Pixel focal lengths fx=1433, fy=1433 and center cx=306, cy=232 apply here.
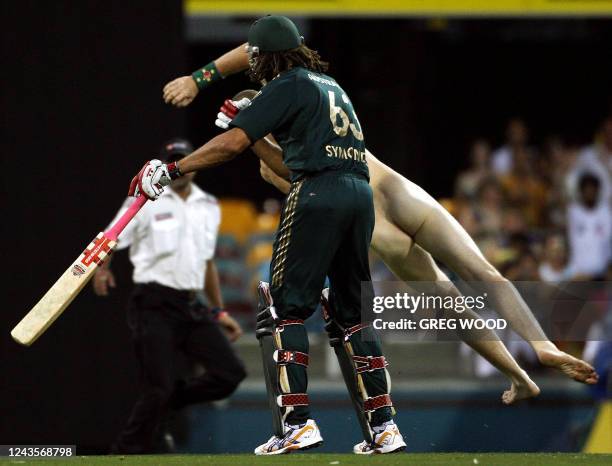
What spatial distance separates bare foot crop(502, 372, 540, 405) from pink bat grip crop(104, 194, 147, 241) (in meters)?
2.14

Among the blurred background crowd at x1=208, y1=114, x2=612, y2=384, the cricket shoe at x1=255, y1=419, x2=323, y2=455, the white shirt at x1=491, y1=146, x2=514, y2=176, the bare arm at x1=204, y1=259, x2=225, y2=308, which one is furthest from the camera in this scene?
the white shirt at x1=491, y1=146, x2=514, y2=176

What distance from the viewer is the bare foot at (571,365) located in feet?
22.8

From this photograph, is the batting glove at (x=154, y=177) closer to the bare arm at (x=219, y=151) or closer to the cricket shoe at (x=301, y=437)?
the bare arm at (x=219, y=151)

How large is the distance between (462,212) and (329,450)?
3.83 m

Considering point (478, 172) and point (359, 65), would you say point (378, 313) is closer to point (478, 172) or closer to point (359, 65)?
point (478, 172)

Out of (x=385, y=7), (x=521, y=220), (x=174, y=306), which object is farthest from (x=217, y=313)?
(x=521, y=220)

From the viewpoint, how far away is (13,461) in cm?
642

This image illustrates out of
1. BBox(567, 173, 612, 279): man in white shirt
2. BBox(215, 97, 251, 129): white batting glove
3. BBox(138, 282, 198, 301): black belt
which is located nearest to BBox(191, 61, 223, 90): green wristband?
BBox(215, 97, 251, 129): white batting glove

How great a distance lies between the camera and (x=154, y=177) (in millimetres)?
6324

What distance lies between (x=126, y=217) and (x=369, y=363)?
Answer: 128 centimetres

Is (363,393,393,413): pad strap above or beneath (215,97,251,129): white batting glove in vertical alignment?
beneath

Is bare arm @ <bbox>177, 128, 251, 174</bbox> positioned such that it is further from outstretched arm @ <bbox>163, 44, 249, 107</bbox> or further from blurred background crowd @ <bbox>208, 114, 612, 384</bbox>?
blurred background crowd @ <bbox>208, 114, 612, 384</bbox>

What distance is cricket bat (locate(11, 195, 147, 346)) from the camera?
633 centimetres

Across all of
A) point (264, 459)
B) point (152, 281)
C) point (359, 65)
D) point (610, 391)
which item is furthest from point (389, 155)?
point (264, 459)
